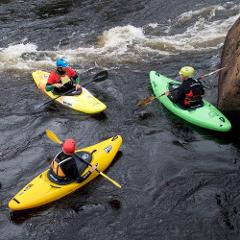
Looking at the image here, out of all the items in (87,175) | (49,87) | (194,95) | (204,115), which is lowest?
(204,115)

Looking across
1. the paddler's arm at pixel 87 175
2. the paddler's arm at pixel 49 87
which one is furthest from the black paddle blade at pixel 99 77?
the paddler's arm at pixel 87 175

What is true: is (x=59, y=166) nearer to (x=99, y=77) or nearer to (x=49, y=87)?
(x=49, y=87)

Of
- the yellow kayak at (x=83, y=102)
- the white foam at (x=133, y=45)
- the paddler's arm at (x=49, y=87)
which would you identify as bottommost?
the white foam at (x=133, y=45)

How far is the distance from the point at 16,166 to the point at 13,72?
4.35 metres

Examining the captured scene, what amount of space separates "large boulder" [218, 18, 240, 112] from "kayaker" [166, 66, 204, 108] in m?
0.51

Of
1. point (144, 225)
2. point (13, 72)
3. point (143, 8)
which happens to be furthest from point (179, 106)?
point (143, 8)

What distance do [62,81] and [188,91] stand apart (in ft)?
10.3

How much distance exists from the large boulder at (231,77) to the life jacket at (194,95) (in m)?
0.52

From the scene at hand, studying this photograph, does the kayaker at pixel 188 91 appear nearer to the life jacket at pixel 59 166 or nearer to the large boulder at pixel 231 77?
the large boulder at pixel 231 77

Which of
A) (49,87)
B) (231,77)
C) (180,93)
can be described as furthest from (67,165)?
(231,77)

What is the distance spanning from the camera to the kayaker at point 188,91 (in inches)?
363

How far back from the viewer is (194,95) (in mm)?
9328

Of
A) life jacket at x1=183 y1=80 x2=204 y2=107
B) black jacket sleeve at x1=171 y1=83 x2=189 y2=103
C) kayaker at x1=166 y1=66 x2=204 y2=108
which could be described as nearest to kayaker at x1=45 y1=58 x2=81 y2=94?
black jacket sleeve at x1=171 y1=83 x2=189 y2=103

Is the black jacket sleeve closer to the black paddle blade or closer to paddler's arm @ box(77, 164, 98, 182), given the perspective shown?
the black paddle blade
